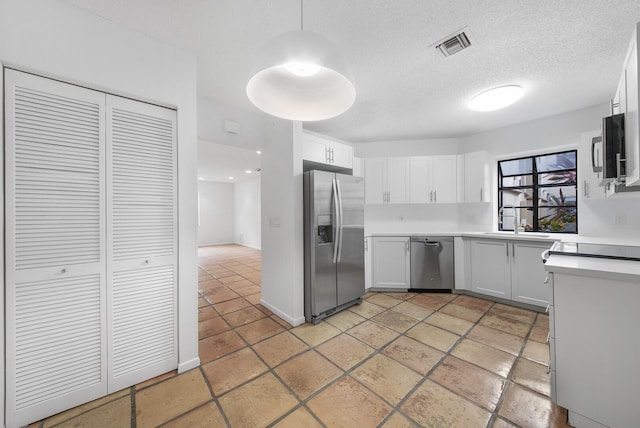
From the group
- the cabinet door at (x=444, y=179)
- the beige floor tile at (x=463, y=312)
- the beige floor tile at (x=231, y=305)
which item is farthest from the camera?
the cabinet door at (x=444, y=179)

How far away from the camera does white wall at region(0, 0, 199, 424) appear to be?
138 cm

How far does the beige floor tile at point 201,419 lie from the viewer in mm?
1422

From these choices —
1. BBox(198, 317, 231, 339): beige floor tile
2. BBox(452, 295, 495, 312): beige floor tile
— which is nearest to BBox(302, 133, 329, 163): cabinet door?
BBox(198, 317, 231, 339): beige floor tile

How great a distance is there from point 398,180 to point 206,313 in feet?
11.6

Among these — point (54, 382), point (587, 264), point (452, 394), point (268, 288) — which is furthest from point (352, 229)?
point (54, 382)

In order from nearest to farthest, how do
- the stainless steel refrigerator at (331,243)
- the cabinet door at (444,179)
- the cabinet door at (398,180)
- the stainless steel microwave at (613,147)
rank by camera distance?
the stainless steel microwave at (613,147) < the stainless steel refrigerator at (331,243) < the cabinet door at (444,179) < the cabinet door at (398,180)

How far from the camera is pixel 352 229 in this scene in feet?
10.3

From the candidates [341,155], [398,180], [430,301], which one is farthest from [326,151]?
[430,301]

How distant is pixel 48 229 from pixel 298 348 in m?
2.07

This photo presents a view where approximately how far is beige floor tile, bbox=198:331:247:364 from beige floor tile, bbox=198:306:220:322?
1.68 feet

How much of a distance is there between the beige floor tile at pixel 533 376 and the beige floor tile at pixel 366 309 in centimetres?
141

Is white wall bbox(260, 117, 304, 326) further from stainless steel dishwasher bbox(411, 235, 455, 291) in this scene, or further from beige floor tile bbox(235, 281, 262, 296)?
stainless steel dishwasher bbox(411, 235, 455, 291)

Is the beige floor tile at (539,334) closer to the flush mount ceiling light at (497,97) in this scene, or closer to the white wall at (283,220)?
the white wall at (283,220)

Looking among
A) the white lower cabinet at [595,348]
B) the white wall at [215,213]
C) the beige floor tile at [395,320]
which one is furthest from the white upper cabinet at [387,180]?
the white wall at [215,213]
